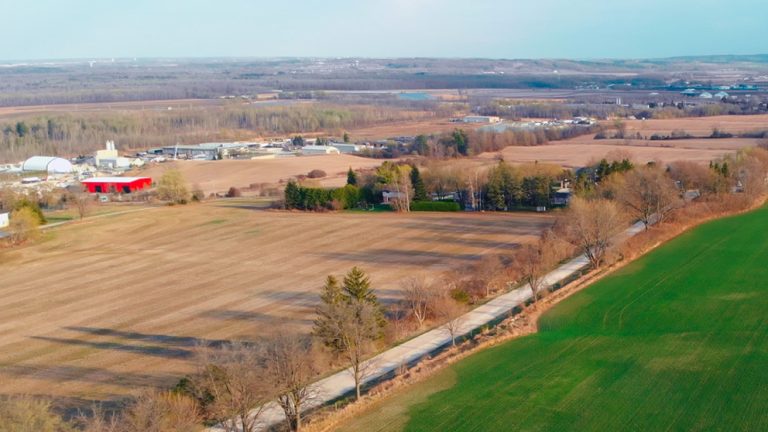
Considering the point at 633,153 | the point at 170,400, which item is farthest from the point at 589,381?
the point at 633,153

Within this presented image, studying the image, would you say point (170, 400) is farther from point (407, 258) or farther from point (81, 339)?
point (407, 258)

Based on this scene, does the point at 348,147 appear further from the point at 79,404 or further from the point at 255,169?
the point at 79,404

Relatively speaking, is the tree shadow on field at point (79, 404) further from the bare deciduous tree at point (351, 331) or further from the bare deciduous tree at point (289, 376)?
the bare deciduous tree at point (351, 331)

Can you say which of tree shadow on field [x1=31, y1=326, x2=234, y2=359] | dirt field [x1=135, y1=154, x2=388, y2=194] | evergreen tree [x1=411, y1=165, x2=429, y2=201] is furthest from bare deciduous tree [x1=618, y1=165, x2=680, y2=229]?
dirt field [x1=135, y1=154, x2=388, y2=194]

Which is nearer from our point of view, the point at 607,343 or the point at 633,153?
the point at 607,343

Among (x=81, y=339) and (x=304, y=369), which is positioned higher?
(x=304, y=369)

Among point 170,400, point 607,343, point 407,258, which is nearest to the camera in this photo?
point 170,400

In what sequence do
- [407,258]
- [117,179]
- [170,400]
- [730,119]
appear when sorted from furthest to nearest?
[730,119] → [117,179] → [407,258] → [170,400]

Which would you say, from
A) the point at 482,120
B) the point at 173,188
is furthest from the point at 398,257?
the point at 482,120
